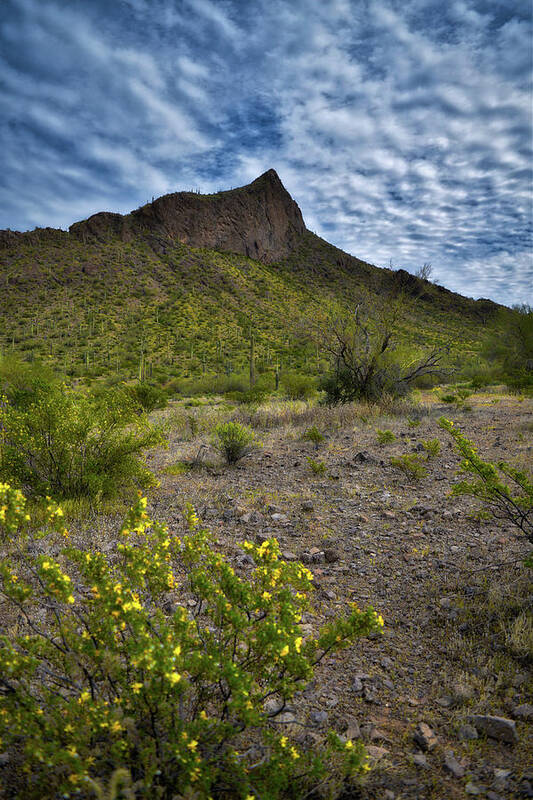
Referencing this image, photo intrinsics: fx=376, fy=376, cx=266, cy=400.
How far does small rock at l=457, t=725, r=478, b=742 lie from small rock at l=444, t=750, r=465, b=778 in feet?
0.48

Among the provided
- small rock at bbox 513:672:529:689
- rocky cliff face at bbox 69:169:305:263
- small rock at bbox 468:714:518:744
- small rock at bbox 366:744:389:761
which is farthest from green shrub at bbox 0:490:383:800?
rocky cliff face at bbox 69:169:305:263

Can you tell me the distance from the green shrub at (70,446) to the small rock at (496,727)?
4499 millimetres

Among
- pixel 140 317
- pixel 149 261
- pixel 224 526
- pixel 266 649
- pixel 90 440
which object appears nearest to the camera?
pixel 266 649

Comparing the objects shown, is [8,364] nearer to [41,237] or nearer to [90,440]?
[90,440]

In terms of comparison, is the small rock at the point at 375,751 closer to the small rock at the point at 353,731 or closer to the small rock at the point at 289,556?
the small rock at the point at 353,731

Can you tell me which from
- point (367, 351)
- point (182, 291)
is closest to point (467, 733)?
point (367, 351)

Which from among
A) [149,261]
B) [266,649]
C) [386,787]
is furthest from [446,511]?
[149,261]

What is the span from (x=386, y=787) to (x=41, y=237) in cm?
7384

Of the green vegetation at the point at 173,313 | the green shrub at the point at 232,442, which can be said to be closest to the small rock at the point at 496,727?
the green shrub at the point at 232,442

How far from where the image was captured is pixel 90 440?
5465 millimetres

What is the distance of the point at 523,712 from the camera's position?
7.25ft

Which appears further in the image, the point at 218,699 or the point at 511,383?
the point at 511,383

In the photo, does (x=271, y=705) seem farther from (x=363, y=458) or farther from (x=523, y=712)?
(x=363, y=458)

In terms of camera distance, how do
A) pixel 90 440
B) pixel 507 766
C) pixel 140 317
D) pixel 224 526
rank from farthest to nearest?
pixel 140 317 → pixel 90 440 → pixel 224 526 → pixel 507 766
